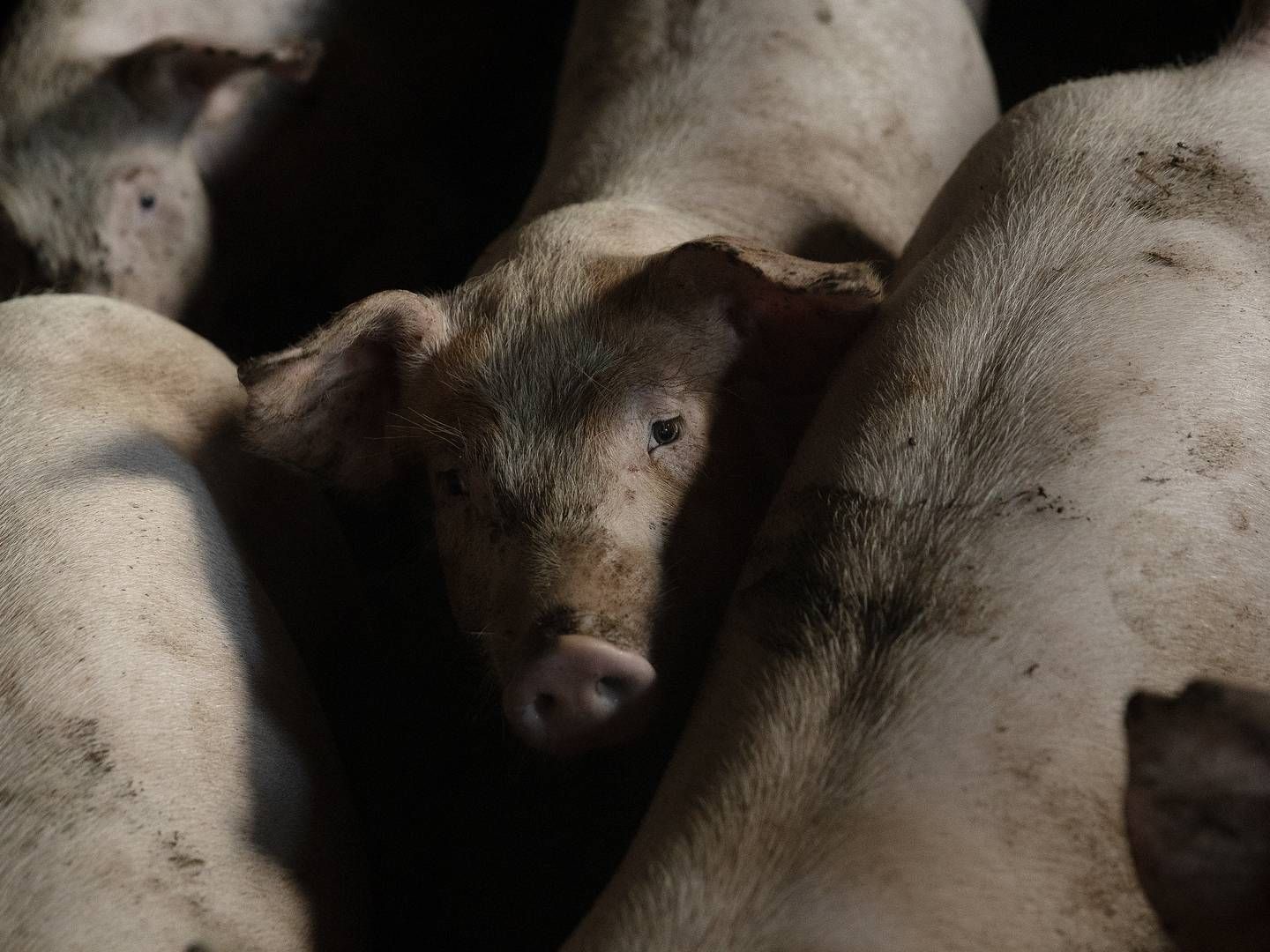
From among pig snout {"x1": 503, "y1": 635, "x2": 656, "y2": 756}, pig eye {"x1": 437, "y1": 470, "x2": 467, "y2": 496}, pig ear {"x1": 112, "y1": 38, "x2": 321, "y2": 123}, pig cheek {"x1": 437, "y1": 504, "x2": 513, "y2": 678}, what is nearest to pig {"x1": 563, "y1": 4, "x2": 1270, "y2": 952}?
pig snout {"x1": 503, "y1": 635, "x2": 656, "y2": 756}

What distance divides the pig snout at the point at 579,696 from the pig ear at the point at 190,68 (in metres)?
1.70

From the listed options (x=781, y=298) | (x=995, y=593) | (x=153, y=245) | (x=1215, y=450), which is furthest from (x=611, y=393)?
(x=153, y=245)

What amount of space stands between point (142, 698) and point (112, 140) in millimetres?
1775

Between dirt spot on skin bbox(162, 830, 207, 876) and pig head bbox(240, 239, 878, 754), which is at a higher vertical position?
pig head bbox(240, 239, 878, 754)

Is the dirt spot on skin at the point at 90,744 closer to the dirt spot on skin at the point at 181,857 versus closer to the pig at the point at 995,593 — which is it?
the dirt spot on skin at the point at 181,857

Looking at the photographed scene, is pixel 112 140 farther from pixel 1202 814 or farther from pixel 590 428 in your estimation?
pixel 1202 814

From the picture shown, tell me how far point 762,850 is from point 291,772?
2.08ft

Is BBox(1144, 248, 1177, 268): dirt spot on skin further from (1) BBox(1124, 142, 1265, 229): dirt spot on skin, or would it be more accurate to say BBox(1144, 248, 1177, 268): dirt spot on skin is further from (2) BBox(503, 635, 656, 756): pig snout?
(2) BBox(503, 635, 656, 756): pig snout

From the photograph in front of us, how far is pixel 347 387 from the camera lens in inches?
72.1

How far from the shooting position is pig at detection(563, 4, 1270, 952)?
1077 mm

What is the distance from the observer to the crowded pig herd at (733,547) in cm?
110

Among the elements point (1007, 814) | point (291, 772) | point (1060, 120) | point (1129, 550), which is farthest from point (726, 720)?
point (1060, 120)

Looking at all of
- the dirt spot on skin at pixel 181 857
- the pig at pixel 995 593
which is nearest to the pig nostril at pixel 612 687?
the pig at pixel 995 593

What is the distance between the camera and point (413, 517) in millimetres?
1996
